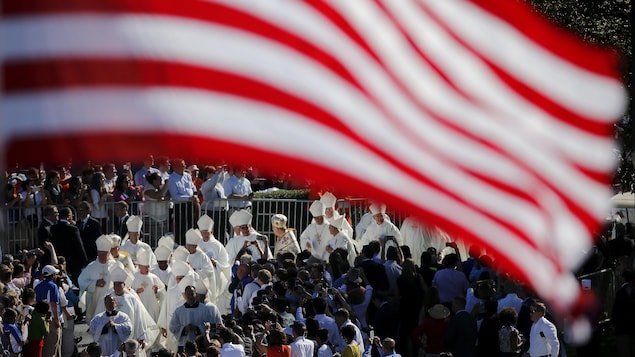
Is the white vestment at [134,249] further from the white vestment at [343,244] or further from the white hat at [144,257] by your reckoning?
the white vestment at [343,244]

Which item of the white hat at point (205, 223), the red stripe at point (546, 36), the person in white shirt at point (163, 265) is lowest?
the red stripe at point (546, 36)

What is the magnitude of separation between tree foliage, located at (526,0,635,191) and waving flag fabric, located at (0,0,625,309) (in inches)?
466

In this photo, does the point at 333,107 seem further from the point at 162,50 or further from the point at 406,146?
the point at 162,50

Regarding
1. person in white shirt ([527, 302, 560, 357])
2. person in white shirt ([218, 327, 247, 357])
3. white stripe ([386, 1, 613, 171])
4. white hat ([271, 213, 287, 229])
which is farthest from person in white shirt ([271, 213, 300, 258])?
white stripe ([386, 1, 613, 171])

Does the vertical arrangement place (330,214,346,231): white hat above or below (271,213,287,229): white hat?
above

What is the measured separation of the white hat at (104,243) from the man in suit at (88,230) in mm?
1252

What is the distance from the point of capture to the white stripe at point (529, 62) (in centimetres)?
505

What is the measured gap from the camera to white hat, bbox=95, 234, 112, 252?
64.3ft

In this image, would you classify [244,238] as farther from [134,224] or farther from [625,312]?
[625,312]

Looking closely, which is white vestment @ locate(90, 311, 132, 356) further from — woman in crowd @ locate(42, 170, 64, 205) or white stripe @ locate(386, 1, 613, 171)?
white stripe @ locate(386, 1, 613, 171)

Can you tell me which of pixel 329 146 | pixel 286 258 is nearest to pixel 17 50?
pixel 329 146

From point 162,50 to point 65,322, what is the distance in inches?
545

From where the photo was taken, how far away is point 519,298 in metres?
17.8

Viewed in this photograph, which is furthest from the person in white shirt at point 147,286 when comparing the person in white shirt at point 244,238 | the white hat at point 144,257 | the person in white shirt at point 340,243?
the person in white shirt at point 340,243
